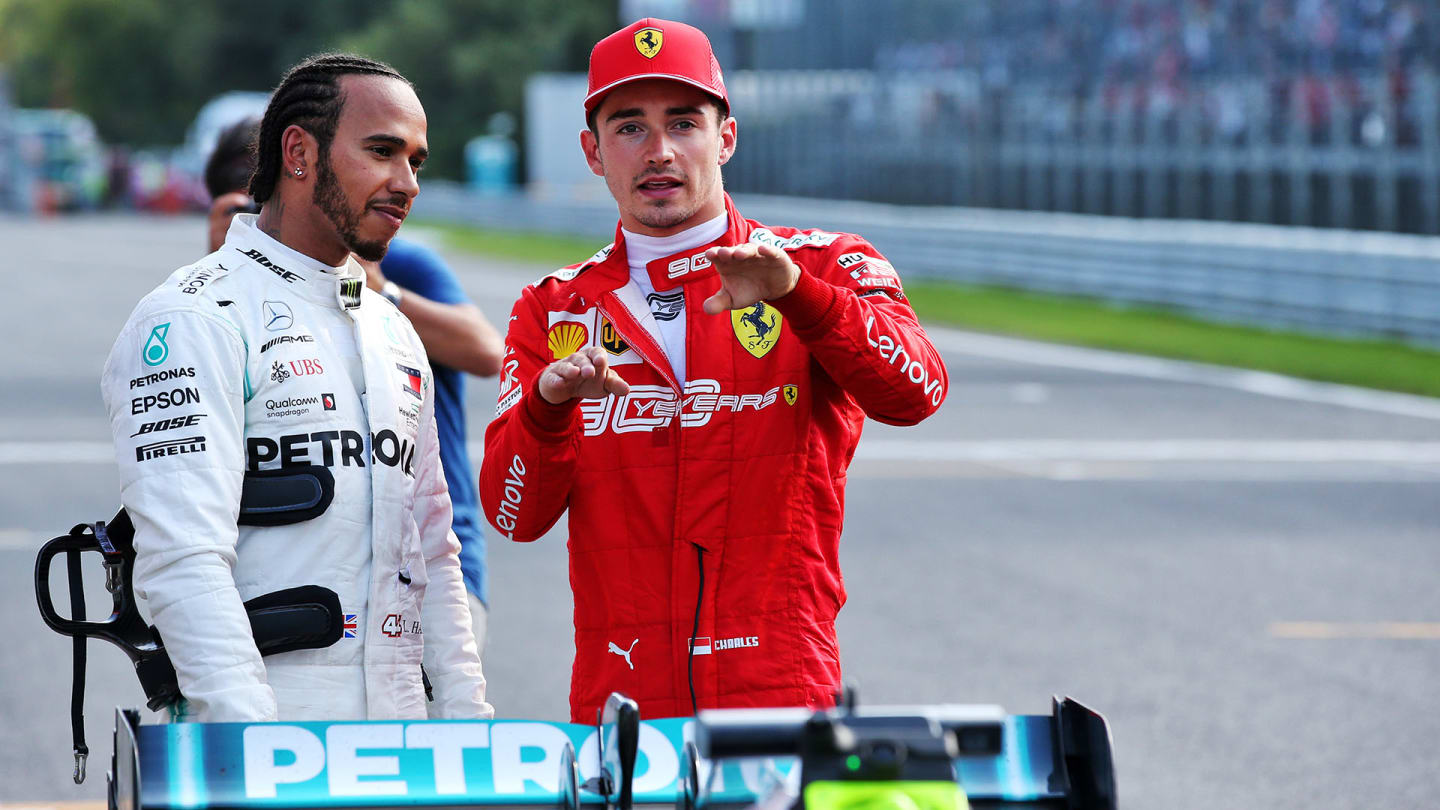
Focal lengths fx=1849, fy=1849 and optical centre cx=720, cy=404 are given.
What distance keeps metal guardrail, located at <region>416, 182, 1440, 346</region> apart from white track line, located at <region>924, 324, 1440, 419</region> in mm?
2209

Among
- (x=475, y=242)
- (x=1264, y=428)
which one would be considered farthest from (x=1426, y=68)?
(x=475, y=242)

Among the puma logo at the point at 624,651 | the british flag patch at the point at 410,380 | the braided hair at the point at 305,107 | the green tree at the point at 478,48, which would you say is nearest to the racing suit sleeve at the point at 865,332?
the puma logo at the point at 624,651

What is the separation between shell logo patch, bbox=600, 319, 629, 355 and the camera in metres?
3.32

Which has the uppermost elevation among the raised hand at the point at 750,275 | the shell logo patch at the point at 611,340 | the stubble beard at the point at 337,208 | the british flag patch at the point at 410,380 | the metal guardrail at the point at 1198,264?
the metal guardrail at the point at 1198,264

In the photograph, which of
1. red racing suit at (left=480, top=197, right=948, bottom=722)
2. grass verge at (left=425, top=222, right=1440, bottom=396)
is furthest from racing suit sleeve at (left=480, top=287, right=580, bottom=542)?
grass verge at (left=425, top=222, right=1440, bottom=396)

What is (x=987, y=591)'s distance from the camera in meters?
9.17

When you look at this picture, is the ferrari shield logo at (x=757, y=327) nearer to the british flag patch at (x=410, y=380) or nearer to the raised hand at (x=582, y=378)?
the raised hand at (x=582, y=378)

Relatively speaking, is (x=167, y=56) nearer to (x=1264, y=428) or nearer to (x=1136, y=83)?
(x=1136, y=83)

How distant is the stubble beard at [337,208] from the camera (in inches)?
125

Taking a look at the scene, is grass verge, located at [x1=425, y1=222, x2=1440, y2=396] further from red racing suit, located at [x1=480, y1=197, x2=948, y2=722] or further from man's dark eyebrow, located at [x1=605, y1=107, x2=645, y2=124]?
man's dark eyebrow, located at [x1=605, y1=107, x2=645, y2=124]

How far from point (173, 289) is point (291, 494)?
1.28 ft

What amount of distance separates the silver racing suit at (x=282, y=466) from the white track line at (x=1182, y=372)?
1250cm

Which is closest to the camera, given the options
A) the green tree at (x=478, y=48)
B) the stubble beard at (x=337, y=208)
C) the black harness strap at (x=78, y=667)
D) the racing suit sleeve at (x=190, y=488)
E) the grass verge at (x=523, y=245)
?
the racing suit sleeve at (x=190, y=488)

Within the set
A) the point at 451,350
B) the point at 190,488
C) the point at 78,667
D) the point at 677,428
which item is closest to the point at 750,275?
the point at 677,428
